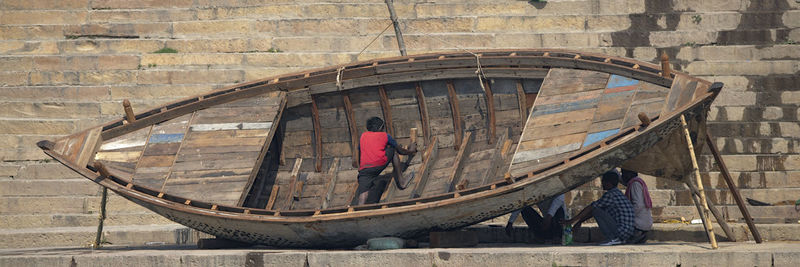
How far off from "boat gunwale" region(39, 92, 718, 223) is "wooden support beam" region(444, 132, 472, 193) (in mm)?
1437

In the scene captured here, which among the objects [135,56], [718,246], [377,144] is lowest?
[718,246]

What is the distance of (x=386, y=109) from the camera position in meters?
12.0

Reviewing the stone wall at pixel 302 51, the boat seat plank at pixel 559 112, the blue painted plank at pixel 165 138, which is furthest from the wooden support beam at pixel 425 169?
the blue painted plank at pixel 165 138

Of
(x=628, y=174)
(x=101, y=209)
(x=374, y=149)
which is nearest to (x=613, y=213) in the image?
(x=628, y=174)

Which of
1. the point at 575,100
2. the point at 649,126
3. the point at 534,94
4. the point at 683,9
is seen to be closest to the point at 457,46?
the point at 683,9

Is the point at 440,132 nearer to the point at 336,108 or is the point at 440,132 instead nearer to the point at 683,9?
the point at 336,108

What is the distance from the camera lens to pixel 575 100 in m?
10.2

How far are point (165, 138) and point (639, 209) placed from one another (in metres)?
4.94

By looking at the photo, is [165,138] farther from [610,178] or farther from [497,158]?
[610,178]

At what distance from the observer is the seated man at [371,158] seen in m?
10.6

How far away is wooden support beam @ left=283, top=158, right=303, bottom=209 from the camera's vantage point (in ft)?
37.7

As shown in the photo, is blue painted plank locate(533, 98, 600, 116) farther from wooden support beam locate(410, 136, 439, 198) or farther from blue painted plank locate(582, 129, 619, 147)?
wooden support beam locate(410, 136, 439, 198)

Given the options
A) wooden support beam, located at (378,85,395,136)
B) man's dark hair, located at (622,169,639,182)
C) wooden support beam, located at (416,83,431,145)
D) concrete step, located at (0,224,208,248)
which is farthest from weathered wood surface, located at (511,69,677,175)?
concrete step, located at (0,224,208,248)

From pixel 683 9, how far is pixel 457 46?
3.39 m
